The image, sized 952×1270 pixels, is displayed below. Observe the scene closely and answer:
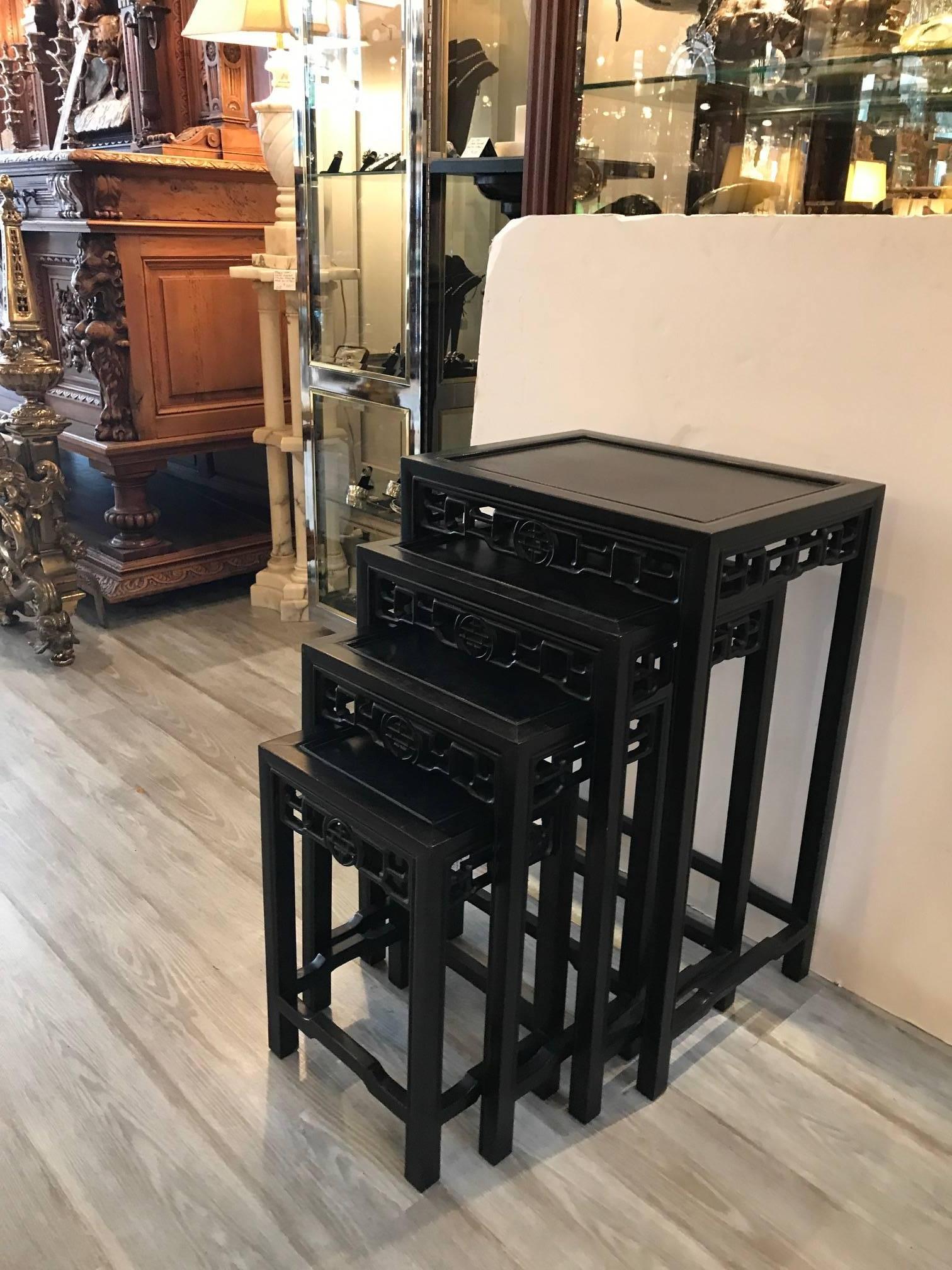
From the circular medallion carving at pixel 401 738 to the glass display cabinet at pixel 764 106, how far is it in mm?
900

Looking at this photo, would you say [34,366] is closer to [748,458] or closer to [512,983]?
[748,458]

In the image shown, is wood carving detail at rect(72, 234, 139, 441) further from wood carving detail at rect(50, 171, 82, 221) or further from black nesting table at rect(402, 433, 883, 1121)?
black nesting table at rect(402, 433, 883, 1121)

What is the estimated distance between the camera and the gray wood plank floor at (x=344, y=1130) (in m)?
1.07

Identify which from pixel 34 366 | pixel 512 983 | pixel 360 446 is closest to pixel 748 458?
pixel 512 983

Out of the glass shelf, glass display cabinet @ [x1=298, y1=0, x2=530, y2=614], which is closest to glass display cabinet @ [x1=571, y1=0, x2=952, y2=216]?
the glass shelf

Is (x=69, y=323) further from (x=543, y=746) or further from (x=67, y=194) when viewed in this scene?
(x=543, y=746)

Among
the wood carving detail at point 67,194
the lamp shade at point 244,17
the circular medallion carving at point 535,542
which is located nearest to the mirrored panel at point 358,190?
the lamp shade at point 244,17

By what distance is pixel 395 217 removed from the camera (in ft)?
7.34

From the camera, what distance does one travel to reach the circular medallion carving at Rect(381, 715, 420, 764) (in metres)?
1.08

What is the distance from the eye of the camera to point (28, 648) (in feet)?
8.38

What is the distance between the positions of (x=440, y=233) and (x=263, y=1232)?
1807 millimetres

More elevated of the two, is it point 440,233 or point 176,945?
point 440,233

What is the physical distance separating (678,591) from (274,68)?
190 cm

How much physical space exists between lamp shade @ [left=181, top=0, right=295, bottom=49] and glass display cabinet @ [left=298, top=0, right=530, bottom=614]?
10 cm
